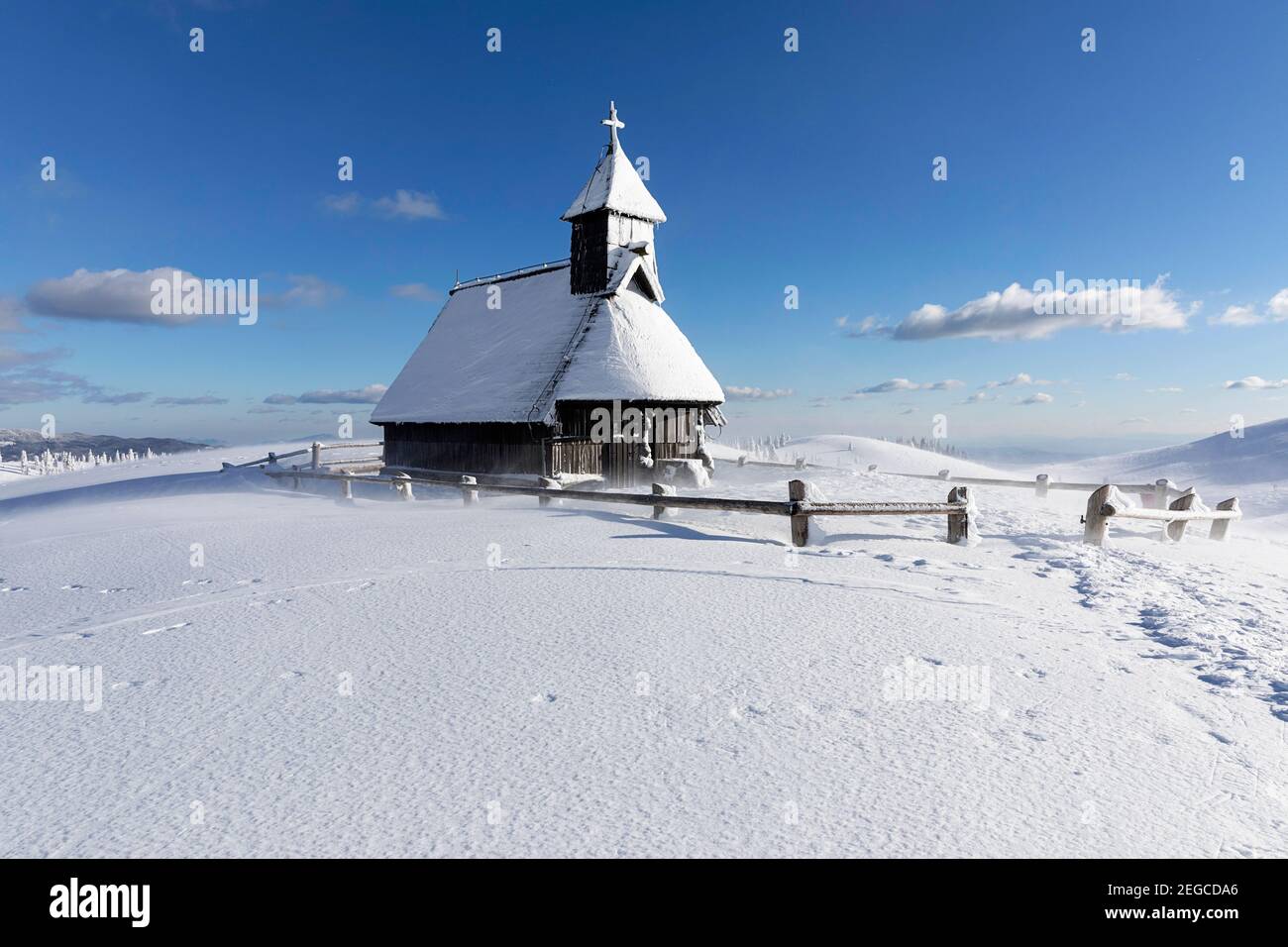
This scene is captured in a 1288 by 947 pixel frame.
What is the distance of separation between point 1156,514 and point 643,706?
528 inches

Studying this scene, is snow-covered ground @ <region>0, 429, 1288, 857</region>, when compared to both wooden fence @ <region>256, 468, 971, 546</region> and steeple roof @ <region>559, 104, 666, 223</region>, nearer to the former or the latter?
wooden fence @ <region>256, 468, 971, 546</region>

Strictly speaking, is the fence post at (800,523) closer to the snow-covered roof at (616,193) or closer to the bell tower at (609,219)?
the bell tower at (609,219)

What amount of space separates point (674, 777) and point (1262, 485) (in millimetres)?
42511

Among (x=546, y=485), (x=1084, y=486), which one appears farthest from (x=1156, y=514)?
(x=546, y=485)

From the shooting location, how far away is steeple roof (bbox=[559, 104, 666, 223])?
976 inches

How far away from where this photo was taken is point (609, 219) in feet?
80.2

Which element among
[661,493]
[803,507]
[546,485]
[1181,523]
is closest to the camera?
[803,507]

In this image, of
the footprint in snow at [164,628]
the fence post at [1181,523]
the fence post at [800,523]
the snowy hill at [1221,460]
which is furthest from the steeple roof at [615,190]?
the snowy hill at [1221,460]

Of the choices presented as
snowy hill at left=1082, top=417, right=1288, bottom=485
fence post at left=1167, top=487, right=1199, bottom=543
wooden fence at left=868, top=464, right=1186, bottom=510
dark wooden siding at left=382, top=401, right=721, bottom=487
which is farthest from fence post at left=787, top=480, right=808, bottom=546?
snowy hill at left=1082, top=417, right=1288, bottom=485

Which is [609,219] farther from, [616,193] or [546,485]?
[546,485]
